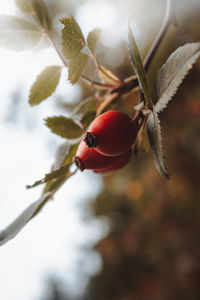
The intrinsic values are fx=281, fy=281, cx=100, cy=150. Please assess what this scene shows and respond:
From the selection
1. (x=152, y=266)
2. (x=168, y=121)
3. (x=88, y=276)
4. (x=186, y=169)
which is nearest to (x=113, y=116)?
(x=168, y=121)

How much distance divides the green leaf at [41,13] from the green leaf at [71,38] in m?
0.22

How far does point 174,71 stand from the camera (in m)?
0.48

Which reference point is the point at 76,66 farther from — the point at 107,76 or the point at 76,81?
the point at 107,76

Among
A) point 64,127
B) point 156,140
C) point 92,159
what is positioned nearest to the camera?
point 156,140

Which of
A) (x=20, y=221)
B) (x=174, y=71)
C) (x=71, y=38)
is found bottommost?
(x=20, y=221)

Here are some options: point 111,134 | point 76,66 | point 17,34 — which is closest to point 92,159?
point 111,134

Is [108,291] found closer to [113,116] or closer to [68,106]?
[68,106]

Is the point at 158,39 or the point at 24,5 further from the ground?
the point at 24,5

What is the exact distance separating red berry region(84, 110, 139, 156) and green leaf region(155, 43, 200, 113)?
3.0 inches

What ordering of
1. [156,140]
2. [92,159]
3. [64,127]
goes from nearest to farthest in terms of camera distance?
[156,140]
[92,159]
[64,127]

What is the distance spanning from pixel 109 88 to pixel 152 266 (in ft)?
13.2

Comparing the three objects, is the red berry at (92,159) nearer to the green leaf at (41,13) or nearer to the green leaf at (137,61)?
the green leaf at (137,61)

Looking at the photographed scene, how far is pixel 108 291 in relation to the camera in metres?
5.69

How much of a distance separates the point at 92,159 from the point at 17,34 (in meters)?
0.42
